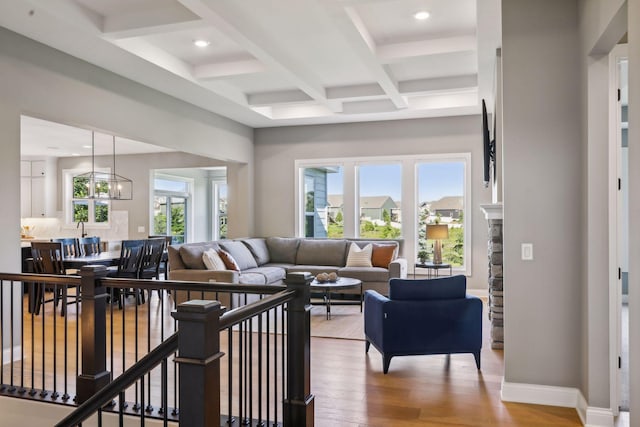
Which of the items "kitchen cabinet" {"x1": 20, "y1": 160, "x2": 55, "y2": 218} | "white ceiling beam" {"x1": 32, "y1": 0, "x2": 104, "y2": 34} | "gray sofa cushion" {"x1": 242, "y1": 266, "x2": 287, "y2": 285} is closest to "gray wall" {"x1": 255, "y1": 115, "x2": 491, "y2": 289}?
"gray sofa cushion" {"x1": 242, "y1": 266, "x2": 287, "y2": 285}

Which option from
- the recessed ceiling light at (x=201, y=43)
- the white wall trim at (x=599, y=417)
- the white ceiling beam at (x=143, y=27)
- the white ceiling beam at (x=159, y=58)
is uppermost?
the recessed ceiling light at (x=201, y=43)

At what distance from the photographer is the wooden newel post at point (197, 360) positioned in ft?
5.17

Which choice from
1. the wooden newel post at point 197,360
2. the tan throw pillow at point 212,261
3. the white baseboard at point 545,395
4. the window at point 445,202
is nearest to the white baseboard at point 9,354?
the tan throw pillow at point 212,261

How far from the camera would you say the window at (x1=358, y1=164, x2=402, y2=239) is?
327 inches

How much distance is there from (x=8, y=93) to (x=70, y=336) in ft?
8.35

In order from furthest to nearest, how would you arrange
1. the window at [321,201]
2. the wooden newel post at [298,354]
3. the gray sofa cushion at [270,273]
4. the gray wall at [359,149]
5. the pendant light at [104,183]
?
the pendant light at [104,183], the window at [321,201], the gray wall at [359,149], the gray sofa cushion at [270,273], the wooden newel post at [298,354]

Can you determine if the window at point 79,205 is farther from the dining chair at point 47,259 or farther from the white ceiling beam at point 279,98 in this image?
the white ceiling beam at point 279,98

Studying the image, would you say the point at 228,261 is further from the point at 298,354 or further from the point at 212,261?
the point at 298,354

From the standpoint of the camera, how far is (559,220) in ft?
10.7

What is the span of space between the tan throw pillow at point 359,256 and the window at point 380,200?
794 millimetres

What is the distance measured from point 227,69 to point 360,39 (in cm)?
187

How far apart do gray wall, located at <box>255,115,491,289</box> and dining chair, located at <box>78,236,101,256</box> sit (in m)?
2.80

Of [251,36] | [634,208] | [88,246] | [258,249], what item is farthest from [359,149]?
[634,208]

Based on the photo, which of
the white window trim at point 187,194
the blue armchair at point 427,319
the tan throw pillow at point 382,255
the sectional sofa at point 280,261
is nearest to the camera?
the blue armchair at point 427,319
